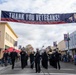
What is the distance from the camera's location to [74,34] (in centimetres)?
5084

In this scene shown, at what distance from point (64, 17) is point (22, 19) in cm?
451

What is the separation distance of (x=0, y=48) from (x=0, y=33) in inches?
135

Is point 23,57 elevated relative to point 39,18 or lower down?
lower down

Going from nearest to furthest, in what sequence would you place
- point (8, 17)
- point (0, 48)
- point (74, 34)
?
point (8, 17), point (74, 34), point (0, 48)

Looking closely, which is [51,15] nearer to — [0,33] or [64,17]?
[64,17]

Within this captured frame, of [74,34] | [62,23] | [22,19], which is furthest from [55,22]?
[74,34]

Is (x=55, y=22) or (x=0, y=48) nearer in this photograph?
(x=55, y=22)

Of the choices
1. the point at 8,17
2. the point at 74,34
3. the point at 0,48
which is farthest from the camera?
the point at 0,48

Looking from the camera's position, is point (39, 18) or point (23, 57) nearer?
point (23, 57)

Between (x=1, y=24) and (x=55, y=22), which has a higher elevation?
(x=1, y=24)

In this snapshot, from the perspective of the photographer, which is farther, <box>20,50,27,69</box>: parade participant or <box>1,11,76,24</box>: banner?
<box>1,11,76,24</box>: banner

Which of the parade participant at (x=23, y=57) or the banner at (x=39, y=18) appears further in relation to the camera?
the banner at (x=39, y=18)

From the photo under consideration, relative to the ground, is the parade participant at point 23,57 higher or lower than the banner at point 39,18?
lower

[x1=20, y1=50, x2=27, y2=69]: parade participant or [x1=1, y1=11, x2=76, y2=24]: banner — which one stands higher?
[x1=1, y1=11, x2=76, y2=24]: banner
